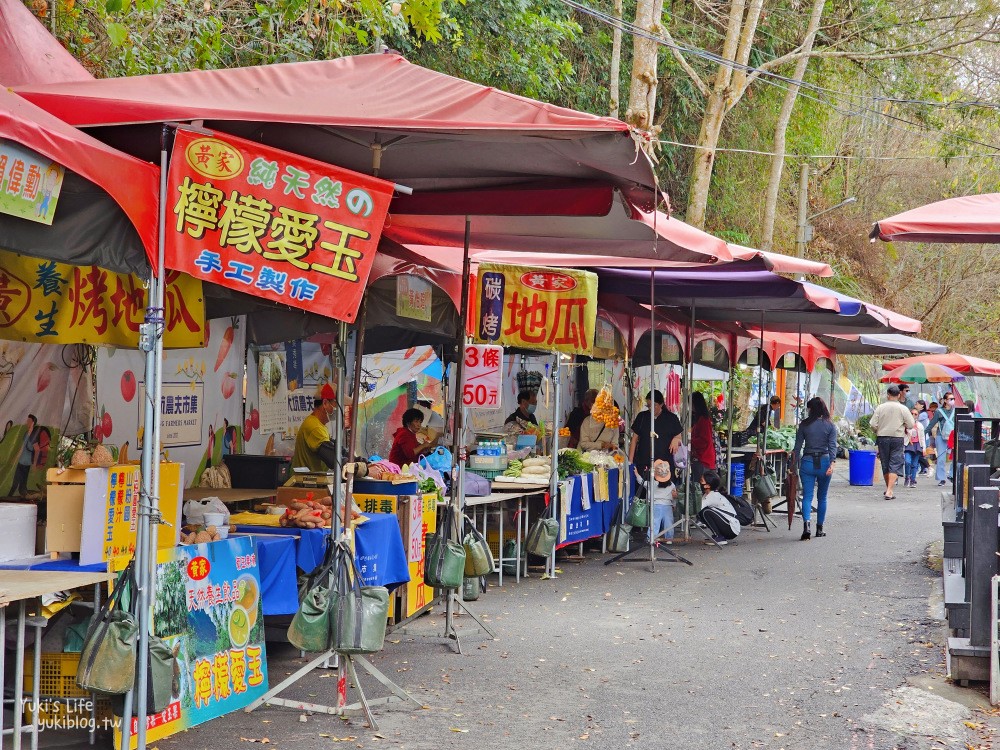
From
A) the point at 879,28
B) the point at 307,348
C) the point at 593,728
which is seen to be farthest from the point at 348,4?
the point at 879,28

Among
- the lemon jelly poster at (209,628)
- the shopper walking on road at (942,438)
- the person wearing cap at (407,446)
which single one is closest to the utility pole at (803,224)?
the shopper walking on road at (942,438)

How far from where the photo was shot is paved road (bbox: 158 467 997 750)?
627cm

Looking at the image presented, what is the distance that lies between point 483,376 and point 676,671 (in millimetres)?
2934

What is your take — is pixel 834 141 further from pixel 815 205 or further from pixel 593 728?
pixel 593 728

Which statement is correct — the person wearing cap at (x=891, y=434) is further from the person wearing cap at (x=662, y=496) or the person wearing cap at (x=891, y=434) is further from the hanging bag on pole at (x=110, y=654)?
the hanging bag on pole at (x=110, y=654)

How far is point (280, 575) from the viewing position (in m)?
7.12

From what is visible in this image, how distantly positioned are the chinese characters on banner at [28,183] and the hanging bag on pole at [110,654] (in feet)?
5.90

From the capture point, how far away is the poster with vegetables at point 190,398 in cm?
938

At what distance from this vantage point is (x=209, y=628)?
20.5 ft

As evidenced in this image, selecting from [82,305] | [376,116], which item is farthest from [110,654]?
[82,305]

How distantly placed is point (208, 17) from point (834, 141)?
27.0 m

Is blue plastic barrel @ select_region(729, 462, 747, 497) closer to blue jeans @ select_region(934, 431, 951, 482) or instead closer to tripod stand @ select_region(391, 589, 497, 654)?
blue jeans @ select_region(934, 431, 951, 482)

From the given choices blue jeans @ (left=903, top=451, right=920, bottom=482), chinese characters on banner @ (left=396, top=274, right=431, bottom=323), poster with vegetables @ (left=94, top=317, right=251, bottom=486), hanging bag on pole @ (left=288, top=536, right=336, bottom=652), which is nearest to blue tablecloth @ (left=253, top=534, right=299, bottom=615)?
hanging bag on pole @ (left=288, top=536, right=336, bottom=652)

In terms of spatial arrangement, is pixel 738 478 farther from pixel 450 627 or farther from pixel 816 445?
pixel 450 627
